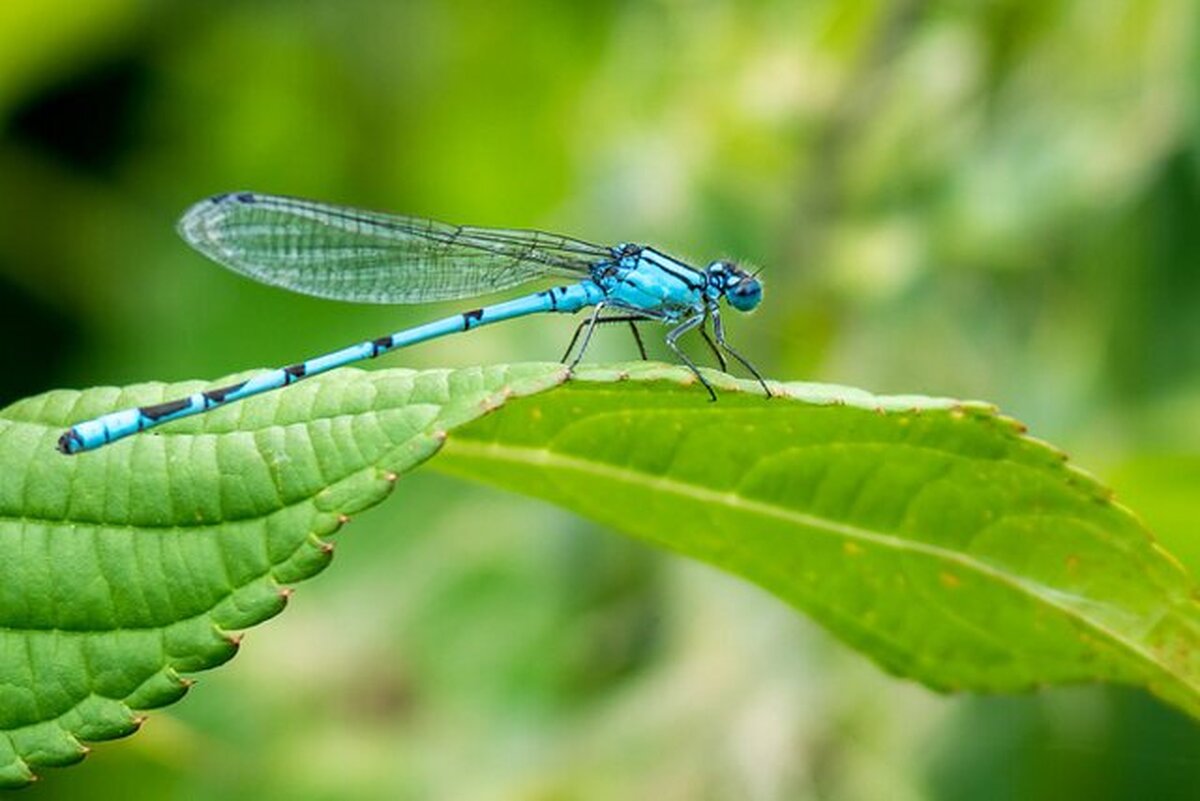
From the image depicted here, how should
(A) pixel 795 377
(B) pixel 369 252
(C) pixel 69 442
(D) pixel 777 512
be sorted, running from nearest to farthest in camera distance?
(C) pixel 69 442
(D) pixel 777 512
(B) pixel 369 252
(A) pixel 795 377

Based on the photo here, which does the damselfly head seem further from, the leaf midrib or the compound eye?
the leaf midrib

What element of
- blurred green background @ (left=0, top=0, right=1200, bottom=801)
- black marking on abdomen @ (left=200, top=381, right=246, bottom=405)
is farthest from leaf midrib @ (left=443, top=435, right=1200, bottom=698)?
blurred green background @ (left=0, top=0, right=1200, bottom=801)

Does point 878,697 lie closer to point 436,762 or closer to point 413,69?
point 436,762

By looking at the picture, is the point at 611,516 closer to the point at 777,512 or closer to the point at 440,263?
the point at 777,512

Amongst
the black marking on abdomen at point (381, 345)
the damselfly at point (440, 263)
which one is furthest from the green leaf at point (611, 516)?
the damselfly at point (440, 263)

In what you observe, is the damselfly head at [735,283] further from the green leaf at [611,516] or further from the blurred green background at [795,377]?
the green leaf at [611,516]

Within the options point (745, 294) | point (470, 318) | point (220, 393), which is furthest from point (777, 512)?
point (745, 294)
